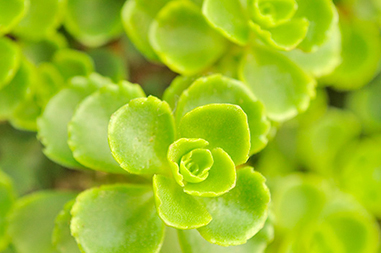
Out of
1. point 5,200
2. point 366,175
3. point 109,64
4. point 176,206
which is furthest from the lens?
point 366,175

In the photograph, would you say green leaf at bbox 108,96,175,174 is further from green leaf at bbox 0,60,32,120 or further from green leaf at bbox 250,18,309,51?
green leaf at bbox 0,60,32,120

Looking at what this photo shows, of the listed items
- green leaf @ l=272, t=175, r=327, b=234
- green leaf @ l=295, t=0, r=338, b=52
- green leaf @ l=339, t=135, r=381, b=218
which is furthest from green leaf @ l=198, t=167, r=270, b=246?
green leaf @ l=339, t=135, r=381, b=218

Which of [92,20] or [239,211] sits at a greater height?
[92,20]

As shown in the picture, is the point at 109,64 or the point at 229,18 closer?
the point at 229,18

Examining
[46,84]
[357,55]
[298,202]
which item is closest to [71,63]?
[46,84]

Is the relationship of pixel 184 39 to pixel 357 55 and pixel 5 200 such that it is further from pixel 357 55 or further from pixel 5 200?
pixel 357 55

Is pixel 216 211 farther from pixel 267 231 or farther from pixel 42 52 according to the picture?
pixel 42 52
